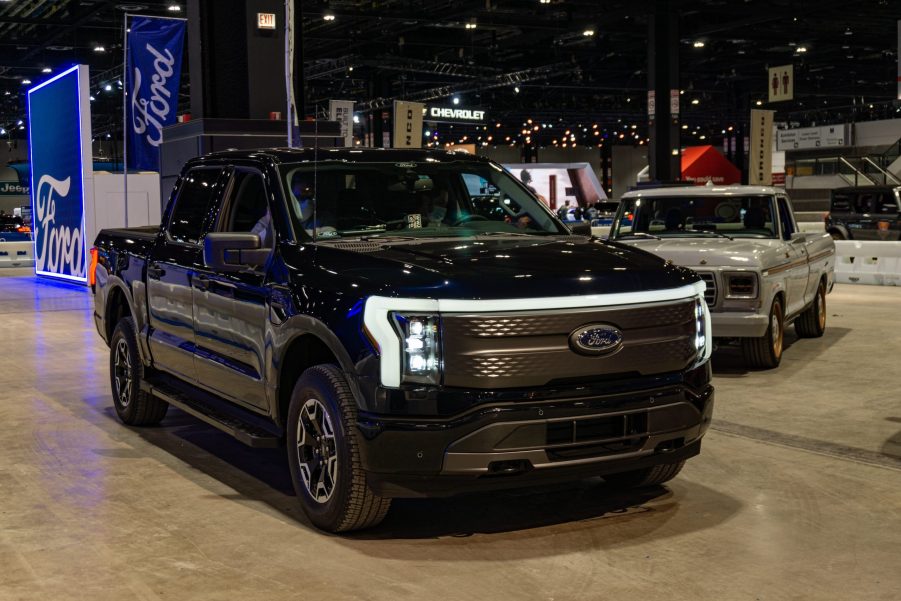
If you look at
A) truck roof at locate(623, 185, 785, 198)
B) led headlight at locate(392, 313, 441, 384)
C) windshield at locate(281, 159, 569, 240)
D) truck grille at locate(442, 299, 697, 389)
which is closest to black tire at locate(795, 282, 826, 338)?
truck roof at locate(623, 185, 785, 198)

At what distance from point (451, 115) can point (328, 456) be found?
4257 cm

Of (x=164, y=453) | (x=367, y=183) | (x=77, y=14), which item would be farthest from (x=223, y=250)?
(x=77, y=14)

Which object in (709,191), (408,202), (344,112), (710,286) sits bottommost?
(710,286)

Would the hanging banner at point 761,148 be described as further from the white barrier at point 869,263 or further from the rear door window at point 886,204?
the white barrier at point 869,263

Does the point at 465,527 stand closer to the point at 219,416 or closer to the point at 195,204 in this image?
the point at 219,416

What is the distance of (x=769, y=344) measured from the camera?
10094 millimetres

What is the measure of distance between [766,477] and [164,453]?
378 cm

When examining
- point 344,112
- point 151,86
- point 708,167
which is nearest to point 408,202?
point 151,86

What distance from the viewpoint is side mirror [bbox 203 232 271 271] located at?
18.7ft

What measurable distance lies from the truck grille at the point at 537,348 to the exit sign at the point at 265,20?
31.3 ft

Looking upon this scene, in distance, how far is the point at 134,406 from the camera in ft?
26.0

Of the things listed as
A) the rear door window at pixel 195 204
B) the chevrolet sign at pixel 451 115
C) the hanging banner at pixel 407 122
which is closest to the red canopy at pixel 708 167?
the chevrolet sign at pixel 451 115

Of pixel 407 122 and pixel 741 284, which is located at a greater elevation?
pixel 407 122

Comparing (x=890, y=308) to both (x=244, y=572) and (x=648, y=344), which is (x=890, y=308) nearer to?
(x=648, y=344)
